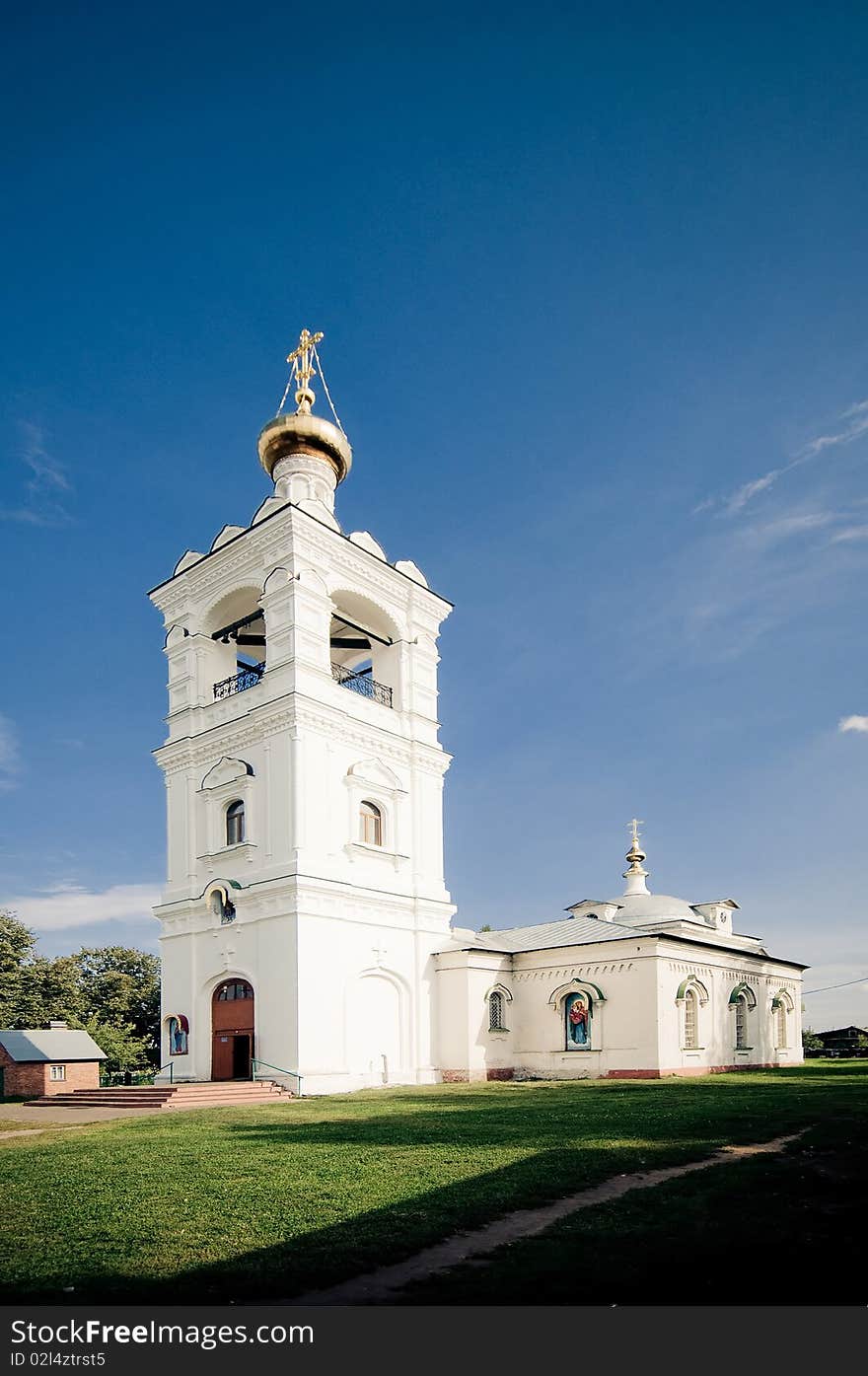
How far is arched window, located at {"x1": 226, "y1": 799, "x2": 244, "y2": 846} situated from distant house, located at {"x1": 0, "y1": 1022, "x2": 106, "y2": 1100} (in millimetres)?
6624

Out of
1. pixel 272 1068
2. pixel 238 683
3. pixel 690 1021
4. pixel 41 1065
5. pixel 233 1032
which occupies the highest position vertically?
pixel 238 683

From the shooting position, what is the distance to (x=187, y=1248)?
6637mm

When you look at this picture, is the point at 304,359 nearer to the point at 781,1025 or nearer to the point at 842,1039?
the point at 781,1025

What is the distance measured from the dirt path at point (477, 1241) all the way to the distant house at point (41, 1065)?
19801mm

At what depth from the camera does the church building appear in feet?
80.0

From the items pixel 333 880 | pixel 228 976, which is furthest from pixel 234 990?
pixel 333 880

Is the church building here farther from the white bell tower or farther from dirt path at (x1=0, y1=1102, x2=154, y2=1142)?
dirt path at (x1=0, y1=1102, x2=154, y2=1142)

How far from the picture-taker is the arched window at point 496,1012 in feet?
91.5

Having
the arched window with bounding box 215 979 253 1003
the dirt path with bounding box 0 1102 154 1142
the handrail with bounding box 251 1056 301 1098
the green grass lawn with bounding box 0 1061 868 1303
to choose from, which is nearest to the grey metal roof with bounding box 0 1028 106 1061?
the dirt path with bounding box 0 1102 154 1142

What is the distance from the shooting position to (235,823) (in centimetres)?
2670

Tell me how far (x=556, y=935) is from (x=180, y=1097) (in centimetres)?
1278

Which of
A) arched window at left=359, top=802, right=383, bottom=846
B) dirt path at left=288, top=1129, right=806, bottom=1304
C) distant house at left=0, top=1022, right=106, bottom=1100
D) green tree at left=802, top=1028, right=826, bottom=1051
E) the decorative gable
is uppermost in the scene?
the decorative gable

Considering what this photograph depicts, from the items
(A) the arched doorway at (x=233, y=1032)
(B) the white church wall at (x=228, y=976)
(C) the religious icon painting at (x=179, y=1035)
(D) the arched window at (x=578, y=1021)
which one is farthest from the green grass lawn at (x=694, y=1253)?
(C) the religious icon painting at (x=179, y=1035)

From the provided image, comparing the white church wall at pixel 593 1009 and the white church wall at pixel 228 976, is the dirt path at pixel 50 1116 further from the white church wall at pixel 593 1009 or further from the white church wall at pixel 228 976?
the white church wall at pixel 593 1009
